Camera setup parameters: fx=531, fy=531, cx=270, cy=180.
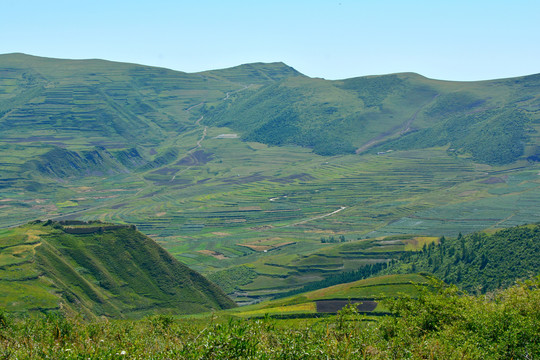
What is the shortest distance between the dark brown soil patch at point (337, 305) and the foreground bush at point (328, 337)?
4540cm

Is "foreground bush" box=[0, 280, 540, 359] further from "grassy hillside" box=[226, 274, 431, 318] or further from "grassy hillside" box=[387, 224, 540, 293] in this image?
"grassy hillside" box=[387, 224, 540, 293]

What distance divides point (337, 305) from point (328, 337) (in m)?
77.9

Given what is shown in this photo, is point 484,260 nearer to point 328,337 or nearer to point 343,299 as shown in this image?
point 343,299

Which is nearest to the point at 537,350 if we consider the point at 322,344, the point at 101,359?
the point at 322,344

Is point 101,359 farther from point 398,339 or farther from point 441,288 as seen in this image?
point 441,288

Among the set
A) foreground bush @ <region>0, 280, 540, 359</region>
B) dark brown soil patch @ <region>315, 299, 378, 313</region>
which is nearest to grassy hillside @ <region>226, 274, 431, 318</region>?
dark brown soil patch @ <region>315, 299, 378, 313</region>

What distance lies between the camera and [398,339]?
5212cm

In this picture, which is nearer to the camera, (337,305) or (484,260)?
(337,305)

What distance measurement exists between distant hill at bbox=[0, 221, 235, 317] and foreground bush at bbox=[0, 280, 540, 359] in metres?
39.1

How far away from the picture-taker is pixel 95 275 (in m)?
118

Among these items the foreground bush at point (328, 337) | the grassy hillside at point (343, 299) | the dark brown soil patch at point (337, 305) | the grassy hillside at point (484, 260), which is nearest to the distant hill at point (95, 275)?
the grassy hillside at point (343, 299)

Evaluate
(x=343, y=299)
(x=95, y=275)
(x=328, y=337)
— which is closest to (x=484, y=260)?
(x=343, y=299)

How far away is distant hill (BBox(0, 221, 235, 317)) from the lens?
101 metres

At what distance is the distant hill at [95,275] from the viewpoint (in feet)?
332
